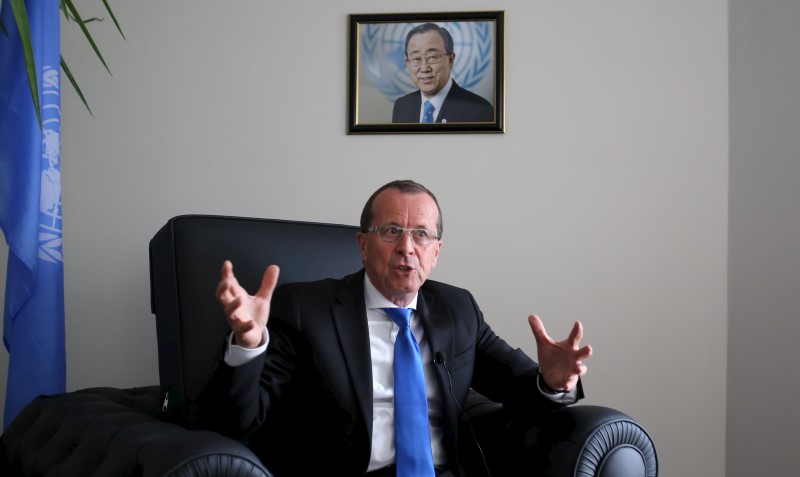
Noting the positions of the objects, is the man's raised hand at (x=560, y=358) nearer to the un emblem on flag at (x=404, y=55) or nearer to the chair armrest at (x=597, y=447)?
the chair armrest at (x=597, y=447)

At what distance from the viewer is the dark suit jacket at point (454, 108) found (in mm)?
2750

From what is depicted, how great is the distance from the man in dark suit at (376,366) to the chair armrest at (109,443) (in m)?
0.27

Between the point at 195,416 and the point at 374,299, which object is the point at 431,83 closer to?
the point at 374,299

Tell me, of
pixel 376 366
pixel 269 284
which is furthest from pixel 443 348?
pixel 269 284

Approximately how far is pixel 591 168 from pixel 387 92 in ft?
2.76

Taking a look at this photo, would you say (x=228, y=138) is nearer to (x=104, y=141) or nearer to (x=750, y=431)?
(x=104, y=141)

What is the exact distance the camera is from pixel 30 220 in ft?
7.02

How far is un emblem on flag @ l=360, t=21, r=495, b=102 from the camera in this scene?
2.76 metres

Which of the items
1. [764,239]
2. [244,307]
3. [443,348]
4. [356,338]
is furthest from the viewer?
[764,239]

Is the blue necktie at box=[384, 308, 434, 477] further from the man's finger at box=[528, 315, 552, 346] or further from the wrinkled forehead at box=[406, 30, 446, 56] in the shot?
the wrinkled forehead at box=[406, 30, 446, 56]

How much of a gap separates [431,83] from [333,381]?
56.2 inches

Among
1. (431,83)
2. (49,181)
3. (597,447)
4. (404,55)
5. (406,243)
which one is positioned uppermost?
(404,55)

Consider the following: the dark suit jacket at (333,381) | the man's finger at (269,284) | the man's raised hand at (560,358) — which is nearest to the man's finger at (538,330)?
the man's raised hand at (560,358)

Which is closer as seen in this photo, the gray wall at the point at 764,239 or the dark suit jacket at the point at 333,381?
the dark suit jacket at the point at 333,381
